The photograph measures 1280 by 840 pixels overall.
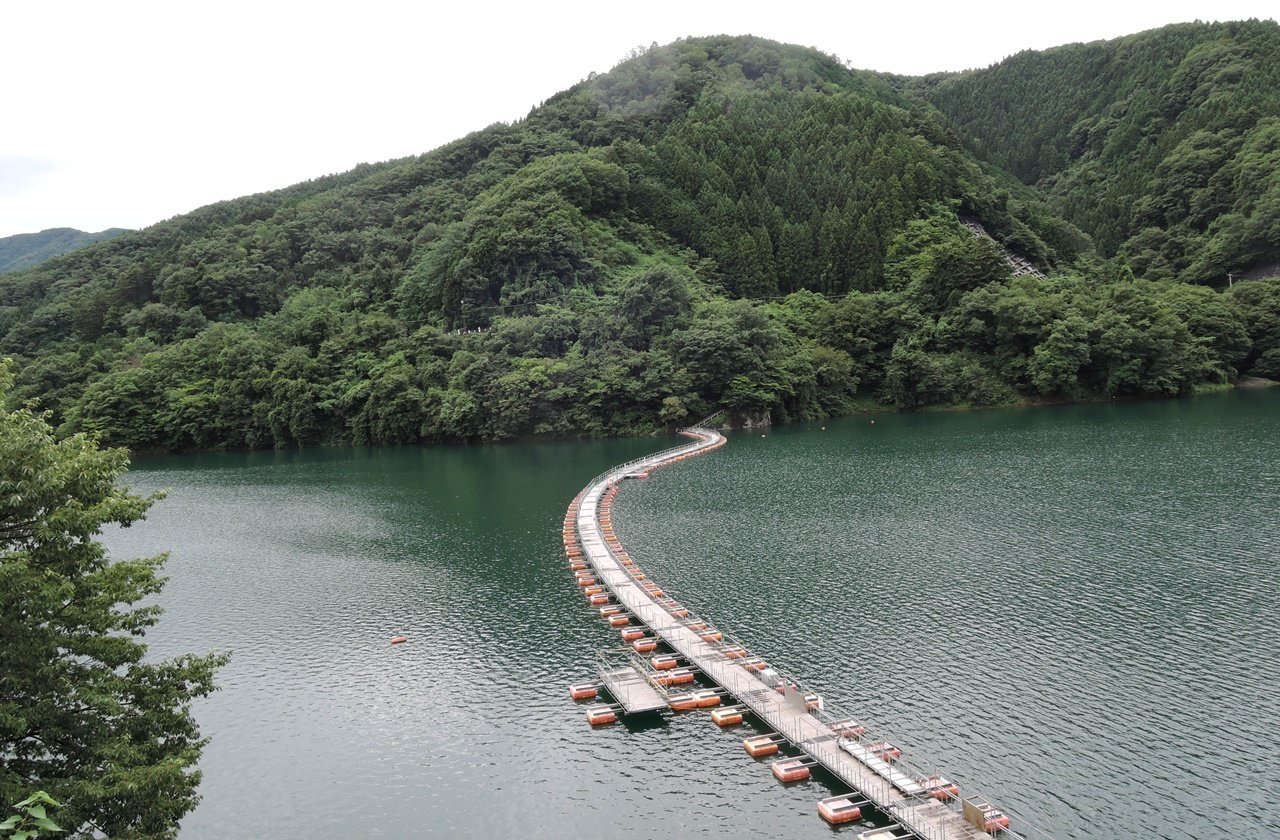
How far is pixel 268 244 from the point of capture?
528 ft

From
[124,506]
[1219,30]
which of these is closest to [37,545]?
[124,506]

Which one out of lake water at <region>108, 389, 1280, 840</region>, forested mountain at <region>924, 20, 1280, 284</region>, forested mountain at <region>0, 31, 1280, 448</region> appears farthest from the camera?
forested mountain at <region>924, 20, 1280, 284</region>

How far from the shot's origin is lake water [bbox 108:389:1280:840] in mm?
24578

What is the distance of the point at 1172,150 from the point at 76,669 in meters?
168

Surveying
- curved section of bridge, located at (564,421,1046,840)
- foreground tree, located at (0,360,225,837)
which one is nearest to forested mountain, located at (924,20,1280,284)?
curved section of bridge, located at (564,421,1046,840)

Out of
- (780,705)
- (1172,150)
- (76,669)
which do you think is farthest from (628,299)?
(1172,150)

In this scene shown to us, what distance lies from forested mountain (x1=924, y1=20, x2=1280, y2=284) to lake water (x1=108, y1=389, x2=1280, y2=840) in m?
67.2

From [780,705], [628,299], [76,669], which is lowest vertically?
[780,705]

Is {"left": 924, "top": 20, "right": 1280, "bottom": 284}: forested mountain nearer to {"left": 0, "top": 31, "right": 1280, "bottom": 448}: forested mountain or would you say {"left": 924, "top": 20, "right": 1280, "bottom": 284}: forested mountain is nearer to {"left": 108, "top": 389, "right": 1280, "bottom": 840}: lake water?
{"left": 0, "top": 31, "right": 1280, "bottom": 448}: forested mountain

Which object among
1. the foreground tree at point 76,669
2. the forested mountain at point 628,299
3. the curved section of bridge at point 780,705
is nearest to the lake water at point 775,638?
the curved section of bridge at point 780,705

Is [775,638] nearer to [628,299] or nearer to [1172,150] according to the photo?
[628,299]

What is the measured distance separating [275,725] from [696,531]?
2888cm

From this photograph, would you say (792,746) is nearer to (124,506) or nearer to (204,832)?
(204,832)

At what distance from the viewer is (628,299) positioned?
108562 millimetres
